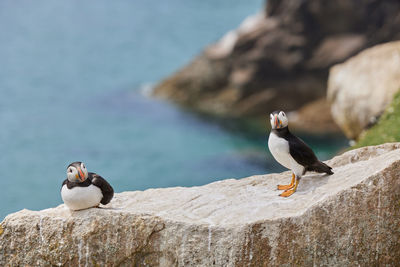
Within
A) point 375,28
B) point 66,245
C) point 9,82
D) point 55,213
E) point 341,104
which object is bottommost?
point 66,245

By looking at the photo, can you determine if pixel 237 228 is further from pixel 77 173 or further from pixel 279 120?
pixel 77 173

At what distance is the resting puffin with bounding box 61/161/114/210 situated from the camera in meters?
7.94

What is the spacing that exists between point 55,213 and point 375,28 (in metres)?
17.5

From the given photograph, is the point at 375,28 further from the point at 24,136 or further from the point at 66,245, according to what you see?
the point at 66,245

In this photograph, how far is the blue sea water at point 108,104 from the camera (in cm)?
2120

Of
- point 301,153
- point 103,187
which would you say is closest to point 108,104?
point 103,187

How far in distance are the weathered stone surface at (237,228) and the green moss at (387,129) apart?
15.2 ft

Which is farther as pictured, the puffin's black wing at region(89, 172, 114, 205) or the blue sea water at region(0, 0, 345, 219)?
the blue sea water at region(0, 0, 345, 219)

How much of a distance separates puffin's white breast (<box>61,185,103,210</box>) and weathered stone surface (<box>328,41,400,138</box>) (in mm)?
9422

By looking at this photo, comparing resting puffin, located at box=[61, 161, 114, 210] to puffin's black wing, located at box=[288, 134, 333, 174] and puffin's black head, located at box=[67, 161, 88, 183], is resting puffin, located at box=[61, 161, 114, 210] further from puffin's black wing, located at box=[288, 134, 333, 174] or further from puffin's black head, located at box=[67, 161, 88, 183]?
puffin's black wing, located at box=[288, 134, 333, 174]

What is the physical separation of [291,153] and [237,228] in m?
1.38

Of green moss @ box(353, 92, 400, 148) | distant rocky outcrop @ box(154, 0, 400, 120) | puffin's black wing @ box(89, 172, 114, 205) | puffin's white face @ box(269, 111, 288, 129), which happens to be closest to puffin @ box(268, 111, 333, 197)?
puffin's white face @ box(269, 111, 288, 129)

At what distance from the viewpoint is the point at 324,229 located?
7.55 meters

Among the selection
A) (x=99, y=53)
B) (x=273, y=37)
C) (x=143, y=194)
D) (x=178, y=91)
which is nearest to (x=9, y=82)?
(x=99, y=53)
